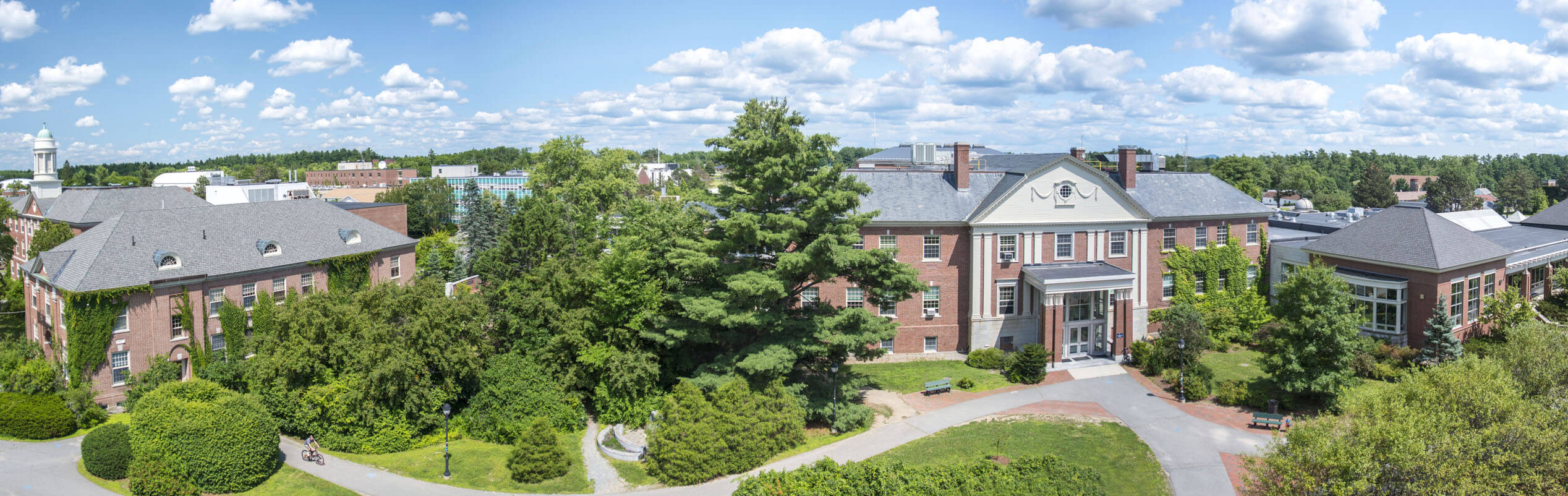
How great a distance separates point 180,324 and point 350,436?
41.8 ft

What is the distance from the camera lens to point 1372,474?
1733 cm

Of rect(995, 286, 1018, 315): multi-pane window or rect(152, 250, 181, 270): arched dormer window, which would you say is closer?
rect(152, 250, 181, 270): arched dormer window

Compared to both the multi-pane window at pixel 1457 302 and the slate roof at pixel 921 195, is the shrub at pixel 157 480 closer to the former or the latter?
the slate roof at pixel 921 195

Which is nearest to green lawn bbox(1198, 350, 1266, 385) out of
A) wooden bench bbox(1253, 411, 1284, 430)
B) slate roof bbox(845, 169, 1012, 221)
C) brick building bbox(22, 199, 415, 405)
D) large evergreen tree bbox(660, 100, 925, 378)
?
wooden bench bbox(1253, 411, 1284, 430)

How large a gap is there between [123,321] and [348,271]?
10.7 metres

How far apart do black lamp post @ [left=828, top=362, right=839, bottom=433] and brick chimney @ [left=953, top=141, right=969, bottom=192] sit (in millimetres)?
13283

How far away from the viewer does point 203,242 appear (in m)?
40.3

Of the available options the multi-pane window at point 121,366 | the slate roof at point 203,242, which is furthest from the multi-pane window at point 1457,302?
the multi-pane window at point 121,366

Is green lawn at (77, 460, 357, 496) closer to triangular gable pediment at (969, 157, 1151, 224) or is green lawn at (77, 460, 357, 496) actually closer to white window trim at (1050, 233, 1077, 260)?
triangular gable pediment at (969, 157, 1151, 224)

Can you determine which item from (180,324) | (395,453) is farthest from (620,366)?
(180,324)

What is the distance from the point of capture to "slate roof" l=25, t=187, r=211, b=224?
183 ft

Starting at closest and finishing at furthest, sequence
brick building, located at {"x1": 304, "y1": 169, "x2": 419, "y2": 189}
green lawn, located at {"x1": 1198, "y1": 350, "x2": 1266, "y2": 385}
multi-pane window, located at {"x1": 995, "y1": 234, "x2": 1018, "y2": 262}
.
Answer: green lawn, located at {"x1": 1198, "y1": 350, "x2": 1266, "y2": 385}, multi-pane window, located at {"x1": 995, "y1": 234, "x2": 1018, "y2": 262}, brick building, located at {"x1": 304, "y1": 169, "x2": 419, "y2": 189}

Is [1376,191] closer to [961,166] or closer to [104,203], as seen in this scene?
[961,166]

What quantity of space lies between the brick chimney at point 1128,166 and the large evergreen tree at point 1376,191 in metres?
77.2
